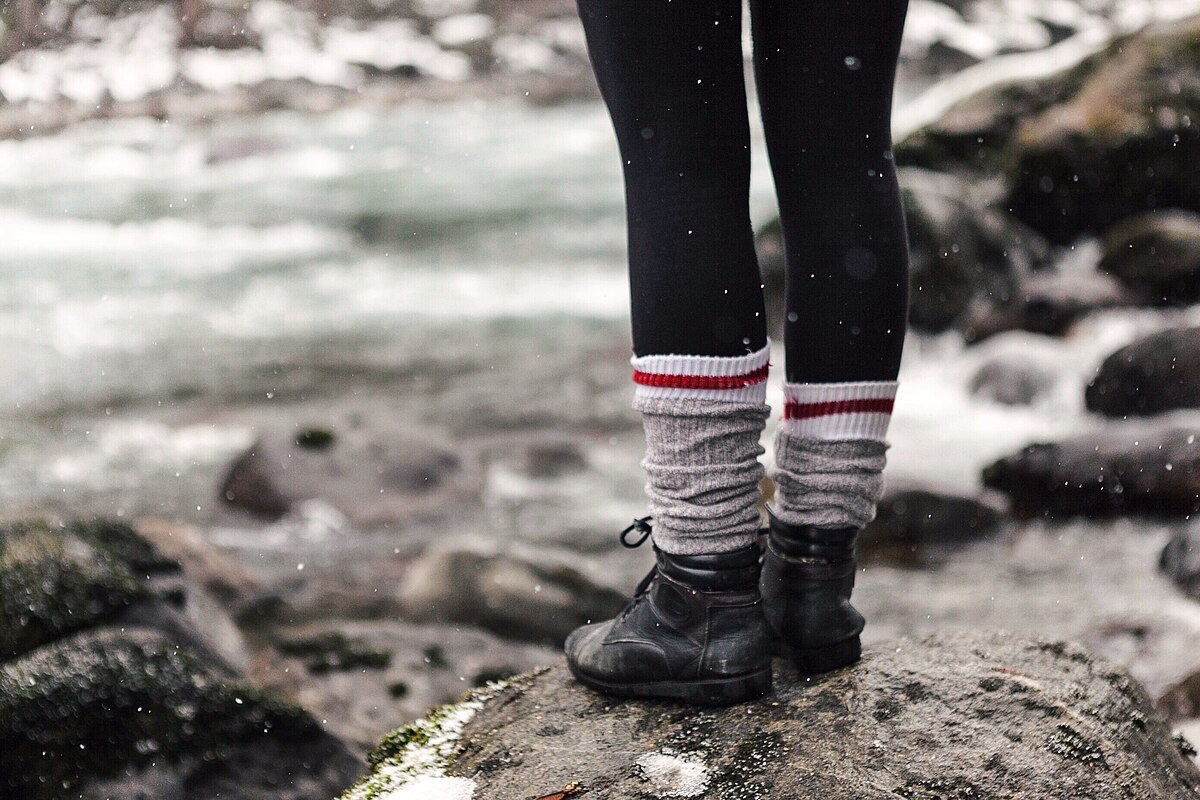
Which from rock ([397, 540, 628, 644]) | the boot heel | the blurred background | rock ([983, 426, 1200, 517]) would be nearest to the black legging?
the boot heel

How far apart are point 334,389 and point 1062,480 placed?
14.3ft

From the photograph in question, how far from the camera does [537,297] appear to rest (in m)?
9.77

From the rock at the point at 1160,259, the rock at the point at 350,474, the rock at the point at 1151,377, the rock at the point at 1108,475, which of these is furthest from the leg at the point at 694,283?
the rock at the point at 1160,259

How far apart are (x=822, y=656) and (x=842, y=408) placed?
38 cm

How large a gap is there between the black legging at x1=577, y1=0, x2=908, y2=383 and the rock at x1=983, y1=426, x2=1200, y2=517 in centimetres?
329

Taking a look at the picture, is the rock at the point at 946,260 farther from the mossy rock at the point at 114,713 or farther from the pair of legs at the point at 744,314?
the pair of legs at the point at 744,314

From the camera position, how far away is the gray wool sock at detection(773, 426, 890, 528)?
150 cm

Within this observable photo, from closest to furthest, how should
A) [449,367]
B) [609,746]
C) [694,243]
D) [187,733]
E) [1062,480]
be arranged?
[694,243] < [609,746] < [187,733] < [1062,480] < [449,367]

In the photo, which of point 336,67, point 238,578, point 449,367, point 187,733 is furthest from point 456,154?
point 336,67

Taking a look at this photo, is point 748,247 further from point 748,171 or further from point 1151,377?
point 1151,377

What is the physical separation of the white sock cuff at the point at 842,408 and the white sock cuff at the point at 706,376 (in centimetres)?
10

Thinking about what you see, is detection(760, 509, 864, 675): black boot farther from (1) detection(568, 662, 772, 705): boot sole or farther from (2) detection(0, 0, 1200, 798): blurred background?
(2) detection(0, 0, 1200, 798): blurred background

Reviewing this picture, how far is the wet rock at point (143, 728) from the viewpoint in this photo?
6.91 ft

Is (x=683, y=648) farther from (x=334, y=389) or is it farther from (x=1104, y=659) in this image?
(x=334, y=389)
